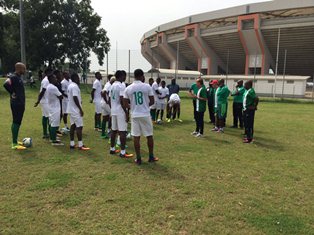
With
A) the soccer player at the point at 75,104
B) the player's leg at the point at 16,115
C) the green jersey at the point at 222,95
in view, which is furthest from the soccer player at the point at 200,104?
the player's leg at the point at 16,115

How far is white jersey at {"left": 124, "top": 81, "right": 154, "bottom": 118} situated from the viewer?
625 cm

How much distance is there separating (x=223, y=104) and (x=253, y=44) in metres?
42.5

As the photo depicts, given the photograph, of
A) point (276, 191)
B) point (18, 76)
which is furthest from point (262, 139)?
point (18, 76)

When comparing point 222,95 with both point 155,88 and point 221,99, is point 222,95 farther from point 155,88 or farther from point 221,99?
point 155,88

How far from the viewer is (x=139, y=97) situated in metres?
6.25

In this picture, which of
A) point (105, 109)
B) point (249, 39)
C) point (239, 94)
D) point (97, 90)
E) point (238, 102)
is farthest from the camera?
point (249, 39)

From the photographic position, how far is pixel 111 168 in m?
6.28

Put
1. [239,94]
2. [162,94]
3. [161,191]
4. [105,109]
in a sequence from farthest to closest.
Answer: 1. [162,94]
2. [239,94]
3. [105,109]
4. [161,191]

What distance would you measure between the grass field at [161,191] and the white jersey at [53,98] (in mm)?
1013

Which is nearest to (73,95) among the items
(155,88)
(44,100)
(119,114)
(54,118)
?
(54,118)

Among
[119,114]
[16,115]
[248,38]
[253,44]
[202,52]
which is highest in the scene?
[248,38]

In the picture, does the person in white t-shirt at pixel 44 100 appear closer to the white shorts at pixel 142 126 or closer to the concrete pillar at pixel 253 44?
the white shorts at pixel 142 126

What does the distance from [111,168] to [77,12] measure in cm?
4031

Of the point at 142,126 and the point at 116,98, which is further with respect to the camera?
the point at 116,98
